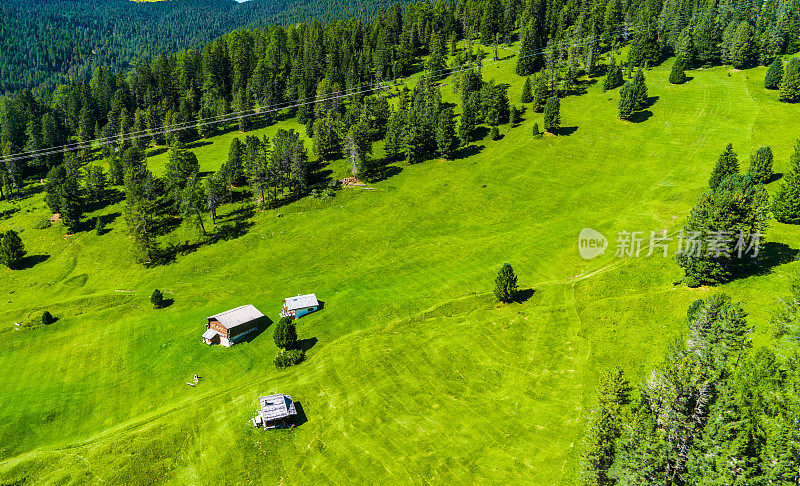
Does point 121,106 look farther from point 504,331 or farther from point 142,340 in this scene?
point 504,331

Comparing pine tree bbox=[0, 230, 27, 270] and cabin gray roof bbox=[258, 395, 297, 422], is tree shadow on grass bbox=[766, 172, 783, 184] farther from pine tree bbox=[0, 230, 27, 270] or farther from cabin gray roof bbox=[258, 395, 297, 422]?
pine tree bbox=[0, 230, 27, 270]

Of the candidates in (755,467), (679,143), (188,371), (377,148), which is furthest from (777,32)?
(188,371)

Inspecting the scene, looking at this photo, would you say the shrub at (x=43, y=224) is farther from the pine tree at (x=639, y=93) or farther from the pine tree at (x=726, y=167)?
the pine tree at (x=639, y=93)

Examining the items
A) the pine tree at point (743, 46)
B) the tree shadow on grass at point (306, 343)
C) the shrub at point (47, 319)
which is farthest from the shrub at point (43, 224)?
the pine tree at point (743, 46)

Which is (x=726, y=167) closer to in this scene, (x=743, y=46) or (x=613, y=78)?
(x=613, y=78)

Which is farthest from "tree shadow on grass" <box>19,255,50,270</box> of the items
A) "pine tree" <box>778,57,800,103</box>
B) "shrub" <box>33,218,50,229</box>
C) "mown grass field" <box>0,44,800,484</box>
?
"pine tree" <box>778,57,800,103</box>

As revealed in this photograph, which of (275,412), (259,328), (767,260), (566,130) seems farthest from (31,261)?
(767,260)
